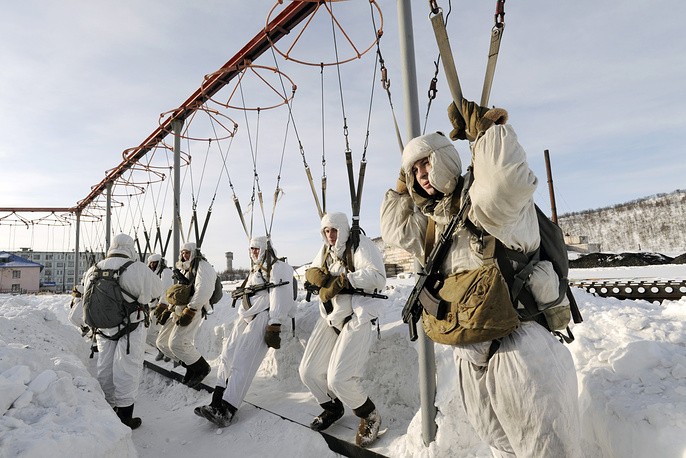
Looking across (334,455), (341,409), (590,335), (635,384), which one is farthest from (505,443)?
(341,409)

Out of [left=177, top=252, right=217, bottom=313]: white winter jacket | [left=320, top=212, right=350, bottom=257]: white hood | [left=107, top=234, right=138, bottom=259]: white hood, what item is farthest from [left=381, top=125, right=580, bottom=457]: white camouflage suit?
[left=177, top=252, right=217, bottom=313]: white winter jacket

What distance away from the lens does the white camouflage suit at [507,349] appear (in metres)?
1.61

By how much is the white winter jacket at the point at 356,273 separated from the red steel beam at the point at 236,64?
293 centimetres

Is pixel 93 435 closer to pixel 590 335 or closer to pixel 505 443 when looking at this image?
pixel 505 443

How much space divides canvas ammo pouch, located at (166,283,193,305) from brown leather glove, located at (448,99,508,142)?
5223 millimetres

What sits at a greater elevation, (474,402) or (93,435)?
(474,402)

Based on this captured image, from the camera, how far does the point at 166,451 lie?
13.8ft

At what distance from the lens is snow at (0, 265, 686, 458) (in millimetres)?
2186

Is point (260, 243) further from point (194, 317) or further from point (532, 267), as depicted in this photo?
point (532, 267)

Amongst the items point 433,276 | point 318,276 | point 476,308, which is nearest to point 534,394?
point 476,308

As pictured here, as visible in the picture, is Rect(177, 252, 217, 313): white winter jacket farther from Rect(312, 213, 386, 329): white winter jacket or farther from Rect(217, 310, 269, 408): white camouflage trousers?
Rect(312, 213, 386, 329): white winter jacket

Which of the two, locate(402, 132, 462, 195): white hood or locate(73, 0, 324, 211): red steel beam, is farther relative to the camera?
locate(73, 0, 324, 211): red steel beam

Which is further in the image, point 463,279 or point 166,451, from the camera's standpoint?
point 166,451

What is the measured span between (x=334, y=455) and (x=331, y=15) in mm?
4671
